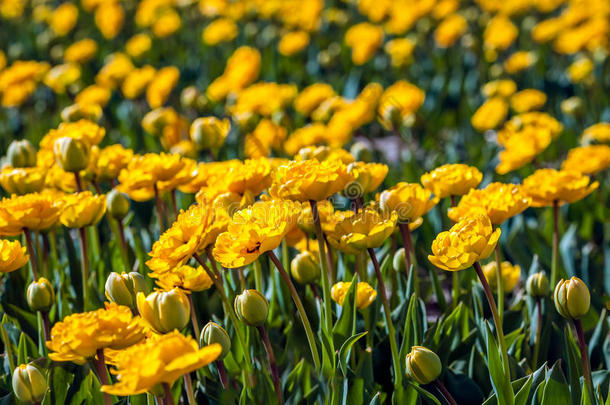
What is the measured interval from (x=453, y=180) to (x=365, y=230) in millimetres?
360

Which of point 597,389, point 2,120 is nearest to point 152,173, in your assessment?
point 597,389

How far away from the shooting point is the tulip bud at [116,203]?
1.88 meters

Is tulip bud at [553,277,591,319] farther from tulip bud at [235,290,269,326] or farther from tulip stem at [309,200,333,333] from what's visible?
tulip bud at [235,290,269,326]

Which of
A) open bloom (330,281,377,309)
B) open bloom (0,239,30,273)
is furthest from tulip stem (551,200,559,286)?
Answer: open bloom (0,239,30,273)

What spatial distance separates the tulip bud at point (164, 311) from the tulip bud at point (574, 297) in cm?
63

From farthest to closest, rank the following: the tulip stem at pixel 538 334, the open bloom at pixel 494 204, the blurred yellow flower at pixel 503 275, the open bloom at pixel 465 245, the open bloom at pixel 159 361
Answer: the blurred yellow flower at pixel 503 275 → the tulip stem at pixel 538 334 → the open bloom at pixel 494 204 → the open bloom at pixel 465 245 → the open bloom at pixel 159 361

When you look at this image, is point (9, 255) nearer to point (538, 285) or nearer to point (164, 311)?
point (164, 311)

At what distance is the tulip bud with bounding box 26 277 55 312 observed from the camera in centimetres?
156

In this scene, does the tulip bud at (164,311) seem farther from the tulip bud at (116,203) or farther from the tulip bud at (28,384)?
the tulip bud at (116,203)

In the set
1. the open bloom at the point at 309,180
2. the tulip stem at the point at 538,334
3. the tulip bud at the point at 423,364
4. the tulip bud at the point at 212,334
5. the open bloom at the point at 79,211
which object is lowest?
the tulip stem at the point at 538,334

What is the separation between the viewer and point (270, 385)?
4.80 feet

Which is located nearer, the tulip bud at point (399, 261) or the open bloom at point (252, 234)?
the open bloom at point (252, 234)

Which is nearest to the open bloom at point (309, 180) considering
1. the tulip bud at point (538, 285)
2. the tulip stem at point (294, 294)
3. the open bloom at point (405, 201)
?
the tulip stem at point (294, 294)

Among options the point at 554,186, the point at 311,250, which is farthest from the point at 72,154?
the point at 554,186
